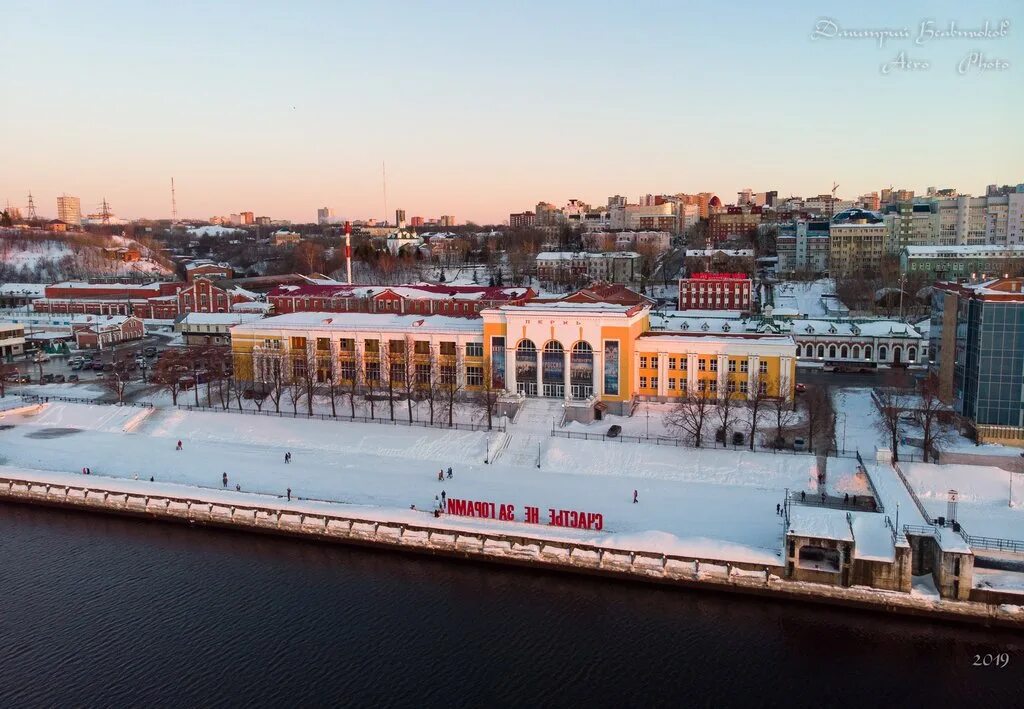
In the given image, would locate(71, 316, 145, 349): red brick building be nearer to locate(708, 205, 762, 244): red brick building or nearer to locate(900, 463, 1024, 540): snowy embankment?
locate(900, 463, 1024, 540): snowy embankment

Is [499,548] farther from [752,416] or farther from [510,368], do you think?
[510,368]

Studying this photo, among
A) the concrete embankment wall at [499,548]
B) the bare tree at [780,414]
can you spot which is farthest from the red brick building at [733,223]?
the concrete embankment wall at [499,548]

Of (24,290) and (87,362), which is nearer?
(87,362)

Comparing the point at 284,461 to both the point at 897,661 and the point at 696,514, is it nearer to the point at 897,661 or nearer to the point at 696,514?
the point at 696,514

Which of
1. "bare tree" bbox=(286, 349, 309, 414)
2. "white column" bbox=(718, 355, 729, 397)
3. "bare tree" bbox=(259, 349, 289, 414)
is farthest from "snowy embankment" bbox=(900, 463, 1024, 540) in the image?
"bare tree" bbox=(259, 349, 289, 414)

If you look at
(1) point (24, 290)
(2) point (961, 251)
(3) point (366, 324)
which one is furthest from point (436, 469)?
(1) point (24, 290)

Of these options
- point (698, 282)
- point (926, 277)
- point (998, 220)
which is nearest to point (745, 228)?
point (998, 220)

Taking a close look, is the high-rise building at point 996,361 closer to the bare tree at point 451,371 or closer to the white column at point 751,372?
the white column at point 751,372
